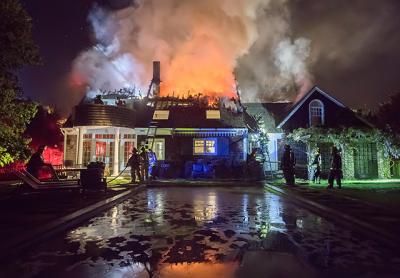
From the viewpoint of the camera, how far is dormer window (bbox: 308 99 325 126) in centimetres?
2789

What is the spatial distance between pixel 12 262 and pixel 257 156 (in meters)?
21.3

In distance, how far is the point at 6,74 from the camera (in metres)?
9.22

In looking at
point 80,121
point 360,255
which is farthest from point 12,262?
point 80,121

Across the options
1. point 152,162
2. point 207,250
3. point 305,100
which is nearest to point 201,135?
point 152,162

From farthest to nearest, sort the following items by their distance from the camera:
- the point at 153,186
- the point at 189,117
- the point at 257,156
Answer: the point at 189,117 < the point at 257,156 < the point at 153,186

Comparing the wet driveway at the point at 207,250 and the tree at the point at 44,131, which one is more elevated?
the tree at the point at 44,131

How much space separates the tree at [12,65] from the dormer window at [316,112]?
74.1ft

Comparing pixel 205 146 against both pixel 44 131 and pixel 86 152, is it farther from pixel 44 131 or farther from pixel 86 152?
pixel 44 131

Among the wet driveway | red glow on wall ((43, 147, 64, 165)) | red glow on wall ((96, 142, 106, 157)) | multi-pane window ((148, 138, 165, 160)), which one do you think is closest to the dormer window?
multi-pane window ((148, 138, 165, 160))

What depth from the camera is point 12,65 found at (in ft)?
30.4

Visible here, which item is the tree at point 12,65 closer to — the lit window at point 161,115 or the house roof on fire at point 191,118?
the house roof on fire at point 191,118

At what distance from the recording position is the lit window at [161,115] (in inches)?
1113

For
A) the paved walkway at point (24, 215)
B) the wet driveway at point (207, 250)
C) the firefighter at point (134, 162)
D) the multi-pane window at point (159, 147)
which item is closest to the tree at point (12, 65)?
the paved walkway at point (24, 215)

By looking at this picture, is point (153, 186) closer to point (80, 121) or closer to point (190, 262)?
point (80, 121)
